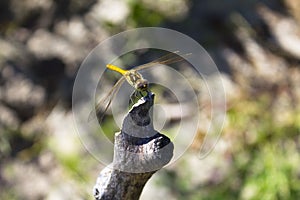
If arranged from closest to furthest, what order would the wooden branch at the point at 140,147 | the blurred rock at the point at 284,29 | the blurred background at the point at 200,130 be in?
the wooden branch at the point at 140,147 → the blurred background at the point at 200,130 → the blurred rock at the point at 284,29

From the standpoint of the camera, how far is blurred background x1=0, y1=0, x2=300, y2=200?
9.66ft

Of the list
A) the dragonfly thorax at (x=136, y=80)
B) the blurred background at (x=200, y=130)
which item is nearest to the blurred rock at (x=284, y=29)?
the blurred background at (x=200, y=130)

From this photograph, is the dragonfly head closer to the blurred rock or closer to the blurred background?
the blurred background

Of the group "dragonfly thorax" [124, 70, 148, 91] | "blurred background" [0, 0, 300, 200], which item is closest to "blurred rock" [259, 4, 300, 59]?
"blurred background" [0, 0, 300, 200]

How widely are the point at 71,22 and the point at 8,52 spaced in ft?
1.28

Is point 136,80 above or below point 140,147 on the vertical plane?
above

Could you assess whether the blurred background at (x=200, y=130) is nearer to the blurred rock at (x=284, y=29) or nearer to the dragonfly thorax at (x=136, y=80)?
the blurred rock at (x=284, y=29)

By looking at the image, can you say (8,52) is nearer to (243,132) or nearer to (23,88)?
(23,88)

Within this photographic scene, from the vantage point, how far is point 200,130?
311cm

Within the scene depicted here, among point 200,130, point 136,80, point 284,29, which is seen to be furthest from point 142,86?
point 284,29

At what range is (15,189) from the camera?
311cm

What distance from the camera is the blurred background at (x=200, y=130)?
295 cm

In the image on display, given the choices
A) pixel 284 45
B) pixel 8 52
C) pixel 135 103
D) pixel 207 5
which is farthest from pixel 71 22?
pixel 135 103

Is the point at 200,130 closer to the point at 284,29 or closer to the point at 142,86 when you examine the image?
the point at 284,29
